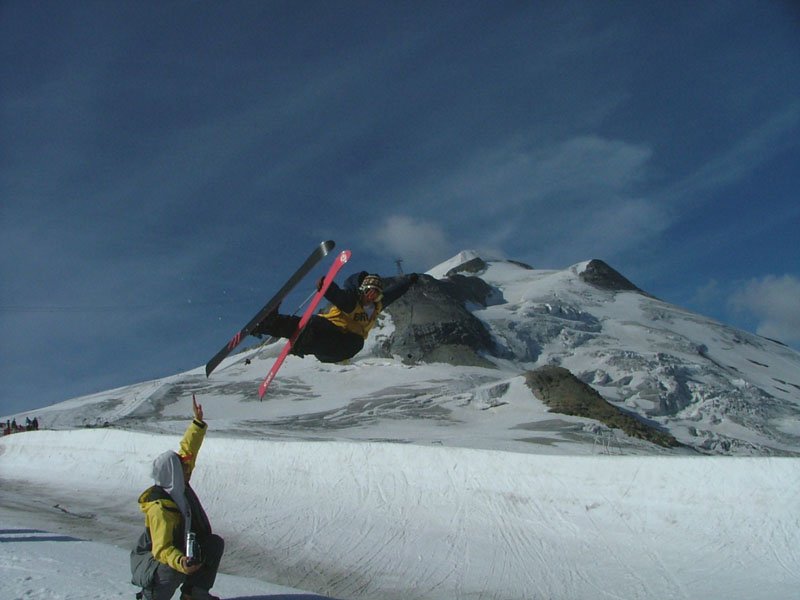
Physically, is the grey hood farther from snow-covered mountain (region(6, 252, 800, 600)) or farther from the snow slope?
the snow slope

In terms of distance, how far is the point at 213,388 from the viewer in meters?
63.0

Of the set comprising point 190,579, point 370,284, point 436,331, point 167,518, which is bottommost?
point 190,579

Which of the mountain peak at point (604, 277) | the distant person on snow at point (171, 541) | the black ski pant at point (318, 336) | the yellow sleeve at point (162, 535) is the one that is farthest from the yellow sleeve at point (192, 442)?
the mountain peak at point (604, 277)

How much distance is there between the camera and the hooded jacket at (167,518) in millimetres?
5641

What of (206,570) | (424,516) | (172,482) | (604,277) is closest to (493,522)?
(424,516)

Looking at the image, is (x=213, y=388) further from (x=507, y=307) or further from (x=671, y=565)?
(x=671, y=565)

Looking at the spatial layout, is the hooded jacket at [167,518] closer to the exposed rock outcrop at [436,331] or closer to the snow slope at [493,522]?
the snow slope at [493,522]

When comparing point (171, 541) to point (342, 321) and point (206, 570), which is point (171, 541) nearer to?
point (206, 570)

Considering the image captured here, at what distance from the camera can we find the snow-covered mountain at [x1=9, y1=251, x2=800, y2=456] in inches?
1662

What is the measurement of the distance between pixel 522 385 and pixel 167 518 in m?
46.5

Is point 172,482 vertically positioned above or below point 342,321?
below

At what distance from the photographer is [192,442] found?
6.57m

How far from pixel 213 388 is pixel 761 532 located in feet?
190

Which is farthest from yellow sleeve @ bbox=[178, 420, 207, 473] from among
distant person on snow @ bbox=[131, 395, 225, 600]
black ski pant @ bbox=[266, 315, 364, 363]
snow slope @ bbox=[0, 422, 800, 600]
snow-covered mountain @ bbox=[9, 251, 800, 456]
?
snow-covered mountain @ bbox=[9, 251, 800, 456]
